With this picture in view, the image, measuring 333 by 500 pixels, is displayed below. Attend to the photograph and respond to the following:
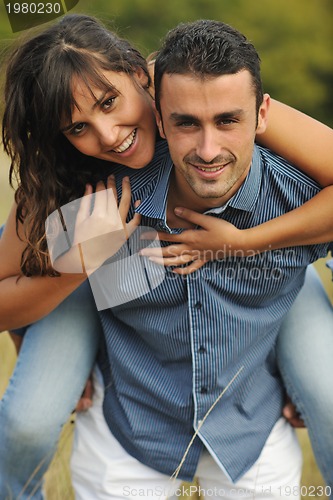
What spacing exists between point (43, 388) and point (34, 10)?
2.54 metres

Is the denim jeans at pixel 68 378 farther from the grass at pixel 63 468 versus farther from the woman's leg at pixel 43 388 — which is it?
the grass at pixel 63 468

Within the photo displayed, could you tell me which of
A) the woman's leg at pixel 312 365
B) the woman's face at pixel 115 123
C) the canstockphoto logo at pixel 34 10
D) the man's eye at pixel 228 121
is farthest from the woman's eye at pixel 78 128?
the canstockphoto logo at pixel 34 10

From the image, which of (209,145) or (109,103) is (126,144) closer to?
(109,103)

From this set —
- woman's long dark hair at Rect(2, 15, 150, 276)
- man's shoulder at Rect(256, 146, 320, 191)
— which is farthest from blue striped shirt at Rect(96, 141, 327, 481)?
woman's long dark hair at Rect(2, 15, 150, 276)

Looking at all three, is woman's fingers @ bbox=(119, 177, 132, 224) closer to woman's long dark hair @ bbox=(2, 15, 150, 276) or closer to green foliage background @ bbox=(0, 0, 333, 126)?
woman's long dark hair @ bbox=(2, 15, 150, 276)

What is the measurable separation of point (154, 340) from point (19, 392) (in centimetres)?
59

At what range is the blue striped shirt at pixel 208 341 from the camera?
2969 mm

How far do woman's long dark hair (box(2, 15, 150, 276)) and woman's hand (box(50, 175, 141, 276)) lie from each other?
0.09 m

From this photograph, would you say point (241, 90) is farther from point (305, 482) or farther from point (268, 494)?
point (305, 482)

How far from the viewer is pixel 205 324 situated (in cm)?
302

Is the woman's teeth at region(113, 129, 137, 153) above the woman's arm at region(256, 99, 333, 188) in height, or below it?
above

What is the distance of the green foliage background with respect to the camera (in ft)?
46.1

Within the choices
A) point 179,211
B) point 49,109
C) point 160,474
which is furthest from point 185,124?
point 160,474

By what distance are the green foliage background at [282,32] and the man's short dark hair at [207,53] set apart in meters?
11.6
